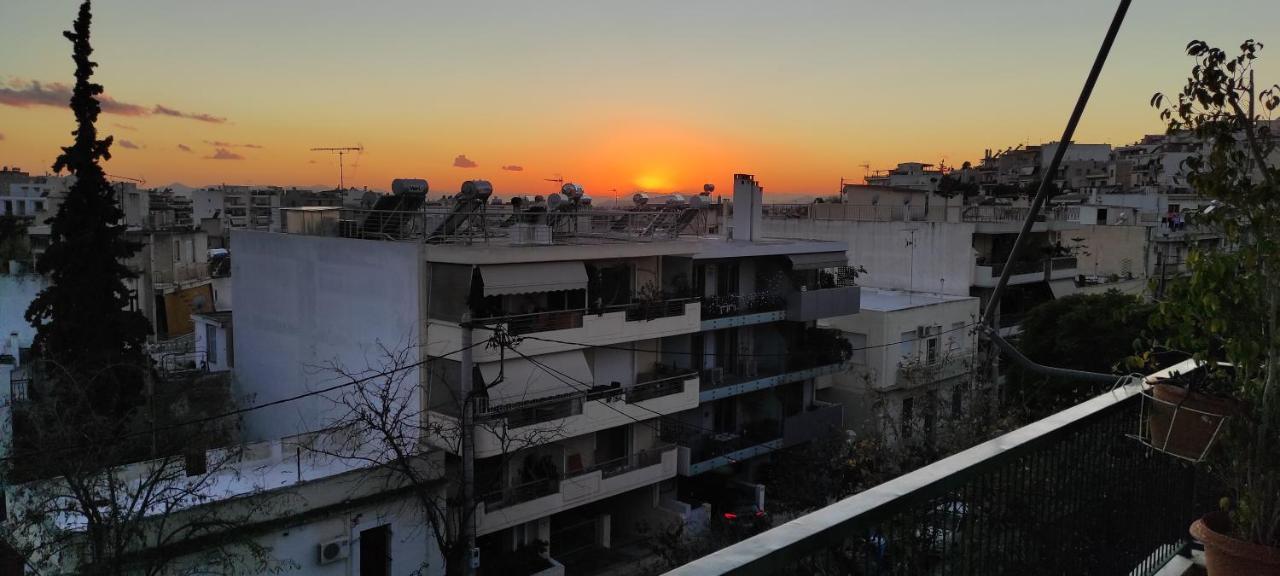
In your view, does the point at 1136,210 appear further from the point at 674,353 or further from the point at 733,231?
the point at 674,353

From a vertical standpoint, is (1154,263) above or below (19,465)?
above

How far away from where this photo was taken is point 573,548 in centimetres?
1984

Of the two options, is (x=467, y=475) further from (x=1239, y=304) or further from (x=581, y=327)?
(x=1239, y=304)

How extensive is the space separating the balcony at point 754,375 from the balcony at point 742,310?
1234 mm

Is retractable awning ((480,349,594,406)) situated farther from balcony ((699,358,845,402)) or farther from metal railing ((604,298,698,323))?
balcony ((699,358,845,402))

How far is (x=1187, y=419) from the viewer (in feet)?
9.95

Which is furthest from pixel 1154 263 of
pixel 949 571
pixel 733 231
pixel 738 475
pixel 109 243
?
pixel 949 571

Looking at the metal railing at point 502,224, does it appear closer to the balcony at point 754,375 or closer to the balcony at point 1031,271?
the balcony at point 754,375

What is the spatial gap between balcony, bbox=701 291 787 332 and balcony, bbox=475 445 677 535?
3440mm

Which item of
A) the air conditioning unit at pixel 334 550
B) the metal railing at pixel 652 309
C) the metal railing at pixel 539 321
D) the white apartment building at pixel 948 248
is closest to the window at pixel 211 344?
the metal railing at pixel 539 321

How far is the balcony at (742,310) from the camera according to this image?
2203cm

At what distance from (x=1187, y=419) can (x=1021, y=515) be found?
28.1 inches

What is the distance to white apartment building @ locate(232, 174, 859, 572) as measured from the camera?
672 inches

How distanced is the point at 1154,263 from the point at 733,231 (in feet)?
65.9
